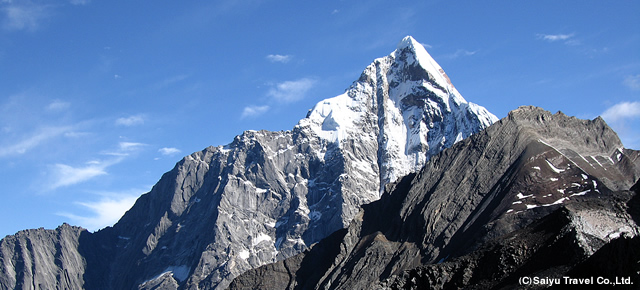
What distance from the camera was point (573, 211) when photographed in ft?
369

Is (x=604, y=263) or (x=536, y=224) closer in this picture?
(x=604, y=263)

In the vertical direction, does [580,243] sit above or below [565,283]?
above

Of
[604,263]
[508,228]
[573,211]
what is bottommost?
[604,263]

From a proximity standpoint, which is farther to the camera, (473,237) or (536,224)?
(473,237)

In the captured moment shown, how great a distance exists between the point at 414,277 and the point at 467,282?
11.3m

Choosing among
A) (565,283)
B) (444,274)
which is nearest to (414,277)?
(444,274)

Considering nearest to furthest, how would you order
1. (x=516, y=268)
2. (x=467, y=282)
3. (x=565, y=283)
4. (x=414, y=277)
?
(x=565, y=283) < (x=516, y=268) < (x=467, y=282) < (x=414, y=277)

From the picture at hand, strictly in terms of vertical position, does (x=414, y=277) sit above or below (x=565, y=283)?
above

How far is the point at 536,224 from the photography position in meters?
117

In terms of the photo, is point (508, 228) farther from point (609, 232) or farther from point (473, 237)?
point (609, 232)

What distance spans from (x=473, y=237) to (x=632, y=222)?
8634 cm

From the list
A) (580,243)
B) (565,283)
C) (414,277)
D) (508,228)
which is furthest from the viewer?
(508,228)

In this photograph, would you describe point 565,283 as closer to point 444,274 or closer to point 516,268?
Answer: point 516,268

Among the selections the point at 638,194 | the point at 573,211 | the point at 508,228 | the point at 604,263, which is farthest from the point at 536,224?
the point at 508,228
